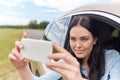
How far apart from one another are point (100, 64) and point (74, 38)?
0.40 meters

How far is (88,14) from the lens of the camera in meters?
3.65

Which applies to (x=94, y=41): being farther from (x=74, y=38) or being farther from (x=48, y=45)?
(x=48, y=45)

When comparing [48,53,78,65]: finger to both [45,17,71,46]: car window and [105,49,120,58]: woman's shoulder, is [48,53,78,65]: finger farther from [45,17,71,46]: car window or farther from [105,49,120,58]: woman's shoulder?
[45,17,71,46]: car window

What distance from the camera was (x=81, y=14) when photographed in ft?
12.4

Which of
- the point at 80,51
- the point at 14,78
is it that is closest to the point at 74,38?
the point at 80,51

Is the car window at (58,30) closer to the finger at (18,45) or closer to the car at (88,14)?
the car at (88,14)

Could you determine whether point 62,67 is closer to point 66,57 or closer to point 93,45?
point 66,57

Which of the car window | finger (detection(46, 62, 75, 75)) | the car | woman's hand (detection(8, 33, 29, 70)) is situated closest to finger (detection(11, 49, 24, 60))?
woman's hand (detection(8, 33, 29, 70))

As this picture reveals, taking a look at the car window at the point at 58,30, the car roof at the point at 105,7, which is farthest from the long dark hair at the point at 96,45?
the car window at the point at 58,30

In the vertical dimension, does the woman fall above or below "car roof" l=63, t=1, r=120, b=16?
below

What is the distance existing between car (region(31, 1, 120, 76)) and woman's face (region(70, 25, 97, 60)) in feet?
0.58

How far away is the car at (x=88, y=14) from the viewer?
3363 mm

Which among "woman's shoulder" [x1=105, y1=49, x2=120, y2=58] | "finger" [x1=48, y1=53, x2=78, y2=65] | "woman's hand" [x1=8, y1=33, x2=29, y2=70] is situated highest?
"finger" [x1=48, y1=53, x2=78, y2=65]

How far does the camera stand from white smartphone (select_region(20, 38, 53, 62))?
2.66 m
